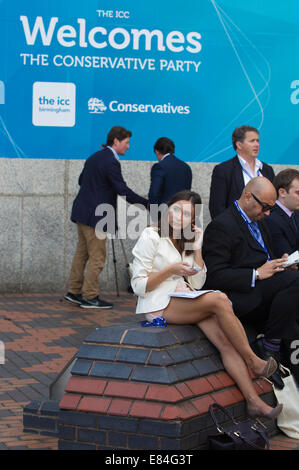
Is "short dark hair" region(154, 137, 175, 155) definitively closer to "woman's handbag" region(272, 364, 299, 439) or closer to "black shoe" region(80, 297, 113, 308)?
"black shoe" region(80, 297, 113, 308)

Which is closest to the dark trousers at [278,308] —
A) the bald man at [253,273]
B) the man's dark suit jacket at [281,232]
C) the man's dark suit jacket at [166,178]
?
the bald man at [253,273]

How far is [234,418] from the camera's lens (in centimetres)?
484

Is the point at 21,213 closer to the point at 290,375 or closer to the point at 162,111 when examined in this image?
the point at 162,111

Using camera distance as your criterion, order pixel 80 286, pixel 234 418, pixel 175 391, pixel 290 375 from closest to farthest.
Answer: pixel 175 391, pixel 234 418, pixel 290 375, pixel 80 286

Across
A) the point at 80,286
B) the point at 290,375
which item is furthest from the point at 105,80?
the point at 290,375

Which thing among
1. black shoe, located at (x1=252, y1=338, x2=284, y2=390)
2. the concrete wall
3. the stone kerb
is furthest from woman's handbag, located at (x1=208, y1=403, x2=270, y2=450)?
the concrete wall

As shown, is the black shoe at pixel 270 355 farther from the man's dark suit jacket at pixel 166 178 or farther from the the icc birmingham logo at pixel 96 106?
the the icc birmingham logo at pixel 96 106

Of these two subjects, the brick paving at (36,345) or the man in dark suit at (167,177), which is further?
the man in dark suit at (167,177)

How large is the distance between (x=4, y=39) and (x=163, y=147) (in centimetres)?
219

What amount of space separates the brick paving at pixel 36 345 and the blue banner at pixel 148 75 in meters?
1.88

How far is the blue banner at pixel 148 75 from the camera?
10.2m

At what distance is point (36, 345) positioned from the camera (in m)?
7.42

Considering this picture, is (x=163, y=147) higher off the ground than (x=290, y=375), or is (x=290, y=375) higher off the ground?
(x=163, y=147)

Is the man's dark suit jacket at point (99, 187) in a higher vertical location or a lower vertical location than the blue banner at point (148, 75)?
lower
